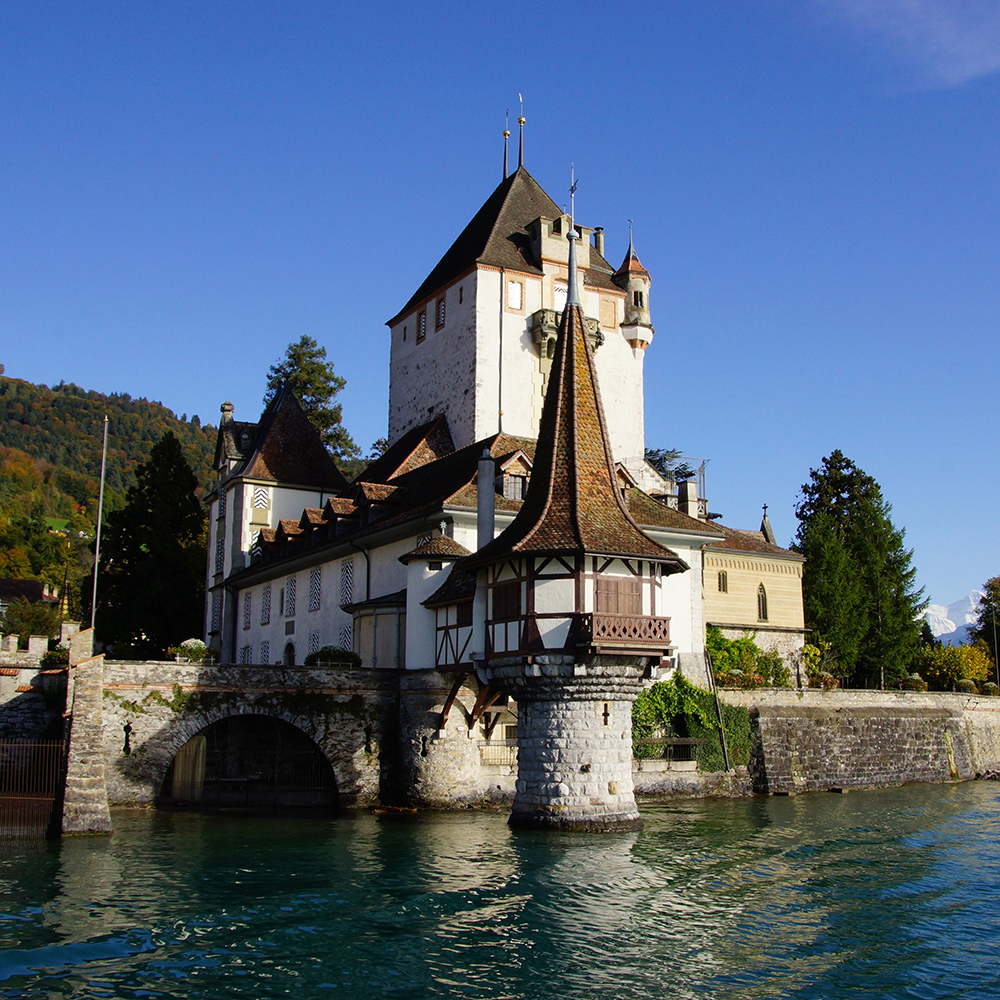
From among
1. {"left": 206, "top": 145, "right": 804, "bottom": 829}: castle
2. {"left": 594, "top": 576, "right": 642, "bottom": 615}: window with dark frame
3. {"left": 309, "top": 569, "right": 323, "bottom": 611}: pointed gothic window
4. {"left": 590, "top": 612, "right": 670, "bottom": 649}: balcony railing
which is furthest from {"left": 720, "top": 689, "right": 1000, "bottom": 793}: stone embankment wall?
{"left": 309, "top": 569, "right": 323, "bottom": 611}: pointed gothic window

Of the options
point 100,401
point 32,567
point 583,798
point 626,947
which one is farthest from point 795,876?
point 100,401

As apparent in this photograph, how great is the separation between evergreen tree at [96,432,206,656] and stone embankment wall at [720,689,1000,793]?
2700 centimetres

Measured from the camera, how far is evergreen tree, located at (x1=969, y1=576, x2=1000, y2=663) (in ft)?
253

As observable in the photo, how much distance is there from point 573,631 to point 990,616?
61.8 m

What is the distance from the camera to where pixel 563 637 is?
84.1 feet

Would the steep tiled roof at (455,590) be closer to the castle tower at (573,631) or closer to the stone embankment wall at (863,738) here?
the castle tower at (573,631)

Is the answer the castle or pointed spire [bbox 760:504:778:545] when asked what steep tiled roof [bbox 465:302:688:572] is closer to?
the castle

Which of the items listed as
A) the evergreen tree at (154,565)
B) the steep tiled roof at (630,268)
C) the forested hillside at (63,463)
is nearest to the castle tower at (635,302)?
the steep tiled roof at (630,268)

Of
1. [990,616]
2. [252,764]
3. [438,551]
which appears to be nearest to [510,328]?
[438,551]

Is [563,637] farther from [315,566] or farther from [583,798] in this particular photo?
[315,566]

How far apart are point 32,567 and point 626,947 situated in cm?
10863

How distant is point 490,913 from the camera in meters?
17.4

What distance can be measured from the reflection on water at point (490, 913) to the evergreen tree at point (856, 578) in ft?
98.0

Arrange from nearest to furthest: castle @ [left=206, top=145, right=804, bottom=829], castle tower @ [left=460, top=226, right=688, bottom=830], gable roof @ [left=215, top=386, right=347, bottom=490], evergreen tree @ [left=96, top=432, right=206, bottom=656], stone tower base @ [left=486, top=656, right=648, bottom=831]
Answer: stone tower base @ [left=486, top=656, right=648, bottom=831] → castle tower @ [left=460, top=226, right=688, bottom=830] → castle @ [left=206, top=145, right=804, bottom=829] → gable roof @ [left=215, top=386, right=347, bottom=490] → evergreen tree @ [left=96, top=432, right=206, bottom=656]
